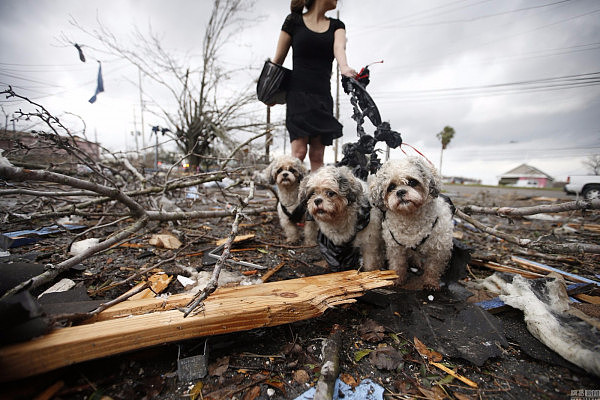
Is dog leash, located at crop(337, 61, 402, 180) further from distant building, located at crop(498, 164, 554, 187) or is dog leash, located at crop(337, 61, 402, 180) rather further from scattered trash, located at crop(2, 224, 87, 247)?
distant building, located at crop(498, 164, 554, 187)

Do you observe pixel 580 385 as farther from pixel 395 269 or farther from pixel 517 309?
pixel 395 269

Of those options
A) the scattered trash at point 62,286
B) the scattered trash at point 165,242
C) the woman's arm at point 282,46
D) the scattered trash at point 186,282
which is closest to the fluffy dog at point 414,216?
the scattered trash at point 186,282

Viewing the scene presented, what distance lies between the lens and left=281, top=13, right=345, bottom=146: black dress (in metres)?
3.90

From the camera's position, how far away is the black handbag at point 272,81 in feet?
13.4

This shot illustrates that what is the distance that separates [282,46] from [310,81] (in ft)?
2.57

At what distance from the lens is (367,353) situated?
Answer: 6.05 feet

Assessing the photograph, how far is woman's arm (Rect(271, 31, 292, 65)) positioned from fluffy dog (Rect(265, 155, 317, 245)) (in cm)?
175

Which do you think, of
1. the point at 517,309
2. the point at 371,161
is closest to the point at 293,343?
the point at 517,309

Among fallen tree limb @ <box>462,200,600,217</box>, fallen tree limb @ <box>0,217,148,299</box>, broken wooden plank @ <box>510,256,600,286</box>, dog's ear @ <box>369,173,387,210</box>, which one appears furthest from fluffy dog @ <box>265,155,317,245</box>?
broken wooden plank @ <box>510,256,600,286</box>

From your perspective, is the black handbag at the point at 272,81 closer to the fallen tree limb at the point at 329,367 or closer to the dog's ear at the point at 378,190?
the dog's ear at the point at 378,190

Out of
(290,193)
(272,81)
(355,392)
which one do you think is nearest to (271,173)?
(290,193)

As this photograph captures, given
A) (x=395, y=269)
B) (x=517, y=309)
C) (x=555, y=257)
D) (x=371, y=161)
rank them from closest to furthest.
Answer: (x=517, y=309) < (x=395, y=269) < (x=555, y=257) < (x=371, y=161)

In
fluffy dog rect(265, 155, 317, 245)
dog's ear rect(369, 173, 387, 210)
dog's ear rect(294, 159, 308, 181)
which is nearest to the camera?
dog's ear rect(369, 173, 387, 210)

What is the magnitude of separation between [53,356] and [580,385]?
Answer: 10.8ft
